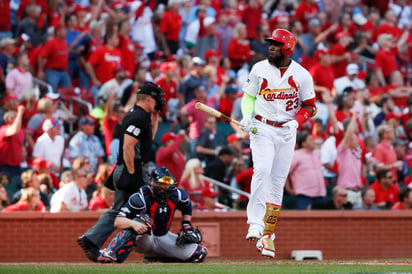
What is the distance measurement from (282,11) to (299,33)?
1.22 metres

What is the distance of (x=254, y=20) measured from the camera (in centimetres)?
2228

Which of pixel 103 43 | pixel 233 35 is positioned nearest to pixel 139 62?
pixel 103 43

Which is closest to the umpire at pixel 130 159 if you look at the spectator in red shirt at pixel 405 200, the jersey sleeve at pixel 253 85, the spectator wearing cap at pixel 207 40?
Answer: the jersey sleeve at pixel 253 85

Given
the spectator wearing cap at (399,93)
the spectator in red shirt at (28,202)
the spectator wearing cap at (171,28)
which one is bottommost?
the spectator in red shirt at (28,202)

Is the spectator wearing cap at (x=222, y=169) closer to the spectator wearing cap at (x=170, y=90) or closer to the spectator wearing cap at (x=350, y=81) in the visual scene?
the spectator wearing cap at (x=170, y=90)

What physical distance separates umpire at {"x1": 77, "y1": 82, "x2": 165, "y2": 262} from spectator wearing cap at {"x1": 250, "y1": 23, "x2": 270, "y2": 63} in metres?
9.66

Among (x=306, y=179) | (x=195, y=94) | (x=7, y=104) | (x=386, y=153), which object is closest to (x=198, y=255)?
(x=306, y=179)

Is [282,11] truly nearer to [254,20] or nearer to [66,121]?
[254,20]

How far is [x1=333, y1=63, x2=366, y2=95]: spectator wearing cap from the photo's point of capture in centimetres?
2000

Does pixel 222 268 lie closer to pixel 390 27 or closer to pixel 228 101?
pixel 228 101

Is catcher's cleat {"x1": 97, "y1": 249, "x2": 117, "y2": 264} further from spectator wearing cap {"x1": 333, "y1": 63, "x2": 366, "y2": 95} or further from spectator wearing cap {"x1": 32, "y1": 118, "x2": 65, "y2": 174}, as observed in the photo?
spectator wearing cap {"x1": 333, "y1": 63, "x2": 366, "y2": 95}


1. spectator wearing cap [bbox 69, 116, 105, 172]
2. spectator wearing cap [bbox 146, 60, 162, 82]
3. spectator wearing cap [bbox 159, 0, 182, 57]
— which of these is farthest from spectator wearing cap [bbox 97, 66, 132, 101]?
spectator wearing cap [bbox 159, 0, 182, 57]

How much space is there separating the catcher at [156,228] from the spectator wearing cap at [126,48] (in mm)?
7885

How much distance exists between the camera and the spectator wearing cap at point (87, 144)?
1574 cm
